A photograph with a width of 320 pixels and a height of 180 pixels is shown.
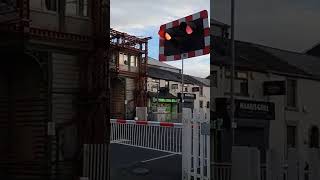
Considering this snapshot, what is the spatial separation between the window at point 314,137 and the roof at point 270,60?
0.33ft

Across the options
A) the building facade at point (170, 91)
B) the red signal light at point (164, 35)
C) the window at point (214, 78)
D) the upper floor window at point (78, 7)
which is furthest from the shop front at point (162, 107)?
the upper floor window at point (78, 7)

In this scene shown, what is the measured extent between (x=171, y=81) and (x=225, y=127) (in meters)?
0.57

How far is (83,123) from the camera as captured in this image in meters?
2.28

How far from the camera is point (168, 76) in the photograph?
1.39 meters

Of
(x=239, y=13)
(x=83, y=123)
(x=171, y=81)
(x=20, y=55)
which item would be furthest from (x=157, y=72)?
(x=20, y=55)

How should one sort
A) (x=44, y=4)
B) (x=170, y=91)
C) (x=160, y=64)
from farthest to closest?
1. (x=44, y=4)
2. (x=170, y=91)
3. (x=160, y=64)

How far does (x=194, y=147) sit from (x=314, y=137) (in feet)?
2.19

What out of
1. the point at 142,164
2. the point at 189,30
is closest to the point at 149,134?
the point at 142,164

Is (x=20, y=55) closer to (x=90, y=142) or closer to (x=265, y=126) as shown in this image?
(x=90, y=142)

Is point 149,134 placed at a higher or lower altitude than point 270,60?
lower

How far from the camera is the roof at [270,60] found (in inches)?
34.2

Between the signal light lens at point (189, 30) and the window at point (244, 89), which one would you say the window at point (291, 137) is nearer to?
the window at point (244, 89)

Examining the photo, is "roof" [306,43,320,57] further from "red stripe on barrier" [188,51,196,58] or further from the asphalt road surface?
the asphalt road surface

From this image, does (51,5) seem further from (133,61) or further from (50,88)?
(133,61)
